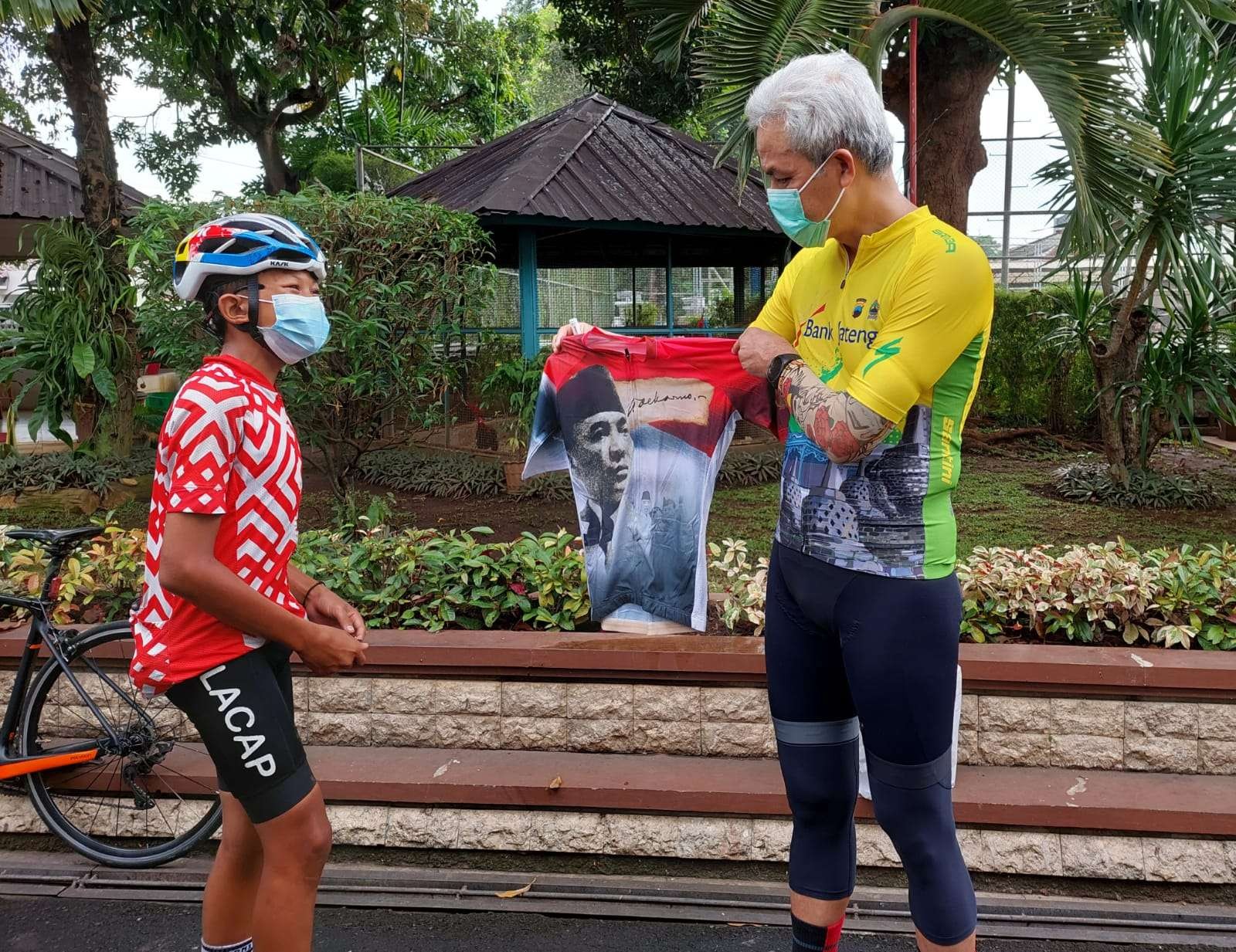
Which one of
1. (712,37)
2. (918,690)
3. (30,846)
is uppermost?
(712,37)

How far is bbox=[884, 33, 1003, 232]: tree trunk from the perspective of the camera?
35.7ft

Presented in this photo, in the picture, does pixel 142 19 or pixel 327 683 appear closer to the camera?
pixel 327 683

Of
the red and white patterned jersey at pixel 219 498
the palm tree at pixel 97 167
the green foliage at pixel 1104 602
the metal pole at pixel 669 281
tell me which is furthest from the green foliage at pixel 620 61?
the red and white patterned jersey at pixel 219 498

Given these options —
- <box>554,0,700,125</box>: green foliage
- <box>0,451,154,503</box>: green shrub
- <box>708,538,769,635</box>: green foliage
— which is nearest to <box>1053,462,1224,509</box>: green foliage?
<box>708,538,769,635</box>: green foliage

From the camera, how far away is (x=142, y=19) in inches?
524

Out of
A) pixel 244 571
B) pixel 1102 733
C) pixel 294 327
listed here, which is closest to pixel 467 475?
pixel 1102 733

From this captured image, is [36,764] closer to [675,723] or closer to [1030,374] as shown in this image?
[675,723]

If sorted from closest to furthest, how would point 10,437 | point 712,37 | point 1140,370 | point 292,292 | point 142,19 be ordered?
point 292,292 → point 712,37 → point 1140,370 → point 10,437 → point 142,19

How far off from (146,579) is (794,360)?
1474 millimetres

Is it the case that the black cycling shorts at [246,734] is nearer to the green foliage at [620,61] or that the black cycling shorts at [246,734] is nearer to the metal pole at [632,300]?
the metal pole at [632,300]

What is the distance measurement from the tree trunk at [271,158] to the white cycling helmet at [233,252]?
47.8ft

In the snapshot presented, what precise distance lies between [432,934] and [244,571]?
1.56m

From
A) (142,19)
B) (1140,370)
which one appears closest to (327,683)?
(1140,370)

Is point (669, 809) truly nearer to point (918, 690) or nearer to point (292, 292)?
point (918, 690)
